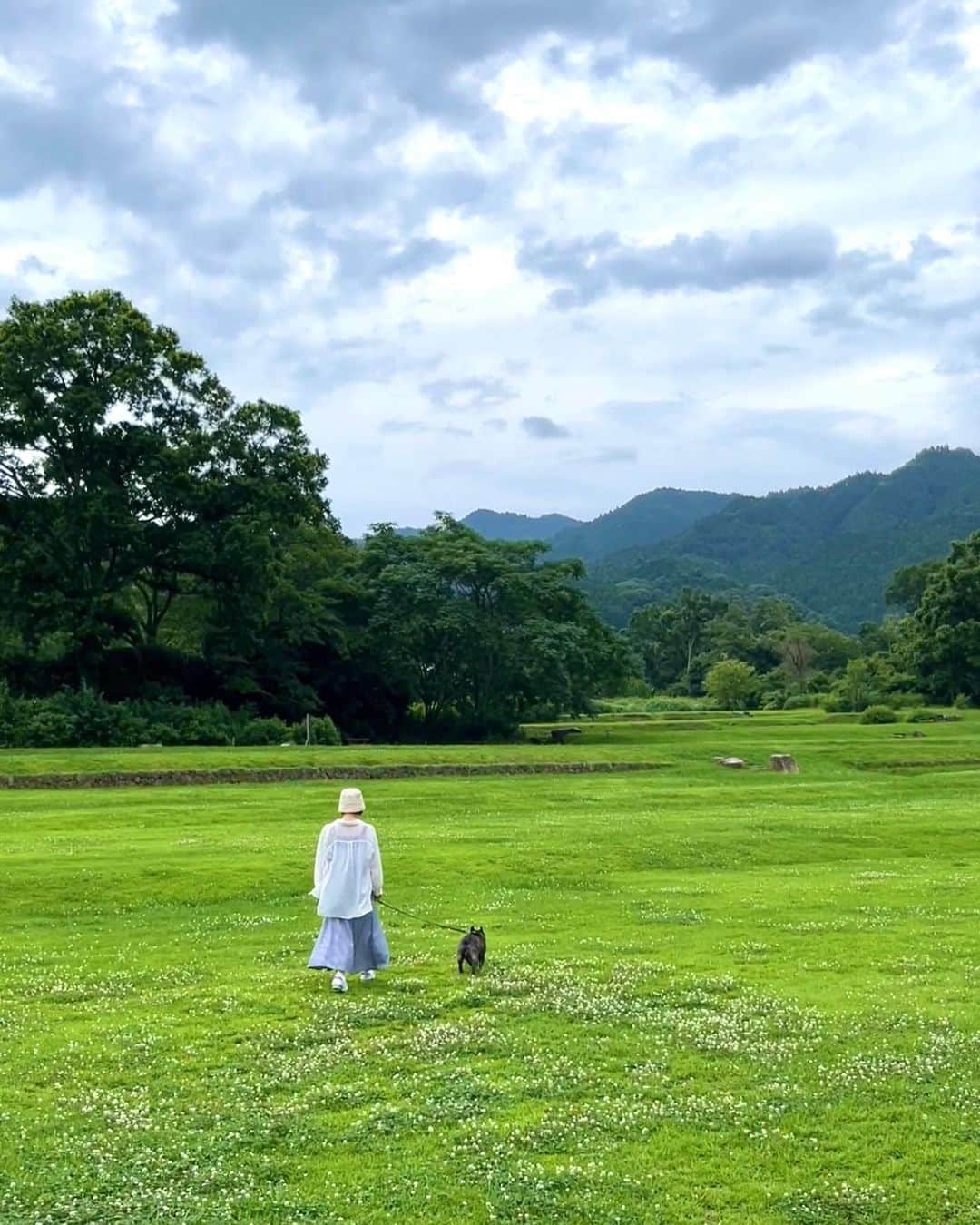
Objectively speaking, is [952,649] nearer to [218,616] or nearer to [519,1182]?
[218,616]

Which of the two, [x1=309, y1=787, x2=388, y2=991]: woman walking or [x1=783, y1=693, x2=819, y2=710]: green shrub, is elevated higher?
[x1=309, y1=787, x2=388, y2=991]: woman walking

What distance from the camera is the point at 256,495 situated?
52.2 m

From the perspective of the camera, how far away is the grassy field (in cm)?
700

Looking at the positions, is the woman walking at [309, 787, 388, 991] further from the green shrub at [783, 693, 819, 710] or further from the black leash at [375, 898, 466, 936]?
the green shrub at [783, 693, 819, 710]

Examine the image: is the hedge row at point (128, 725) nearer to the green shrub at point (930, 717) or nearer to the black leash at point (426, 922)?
the black leash at point (426, 922)

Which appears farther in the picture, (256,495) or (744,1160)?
(256,495)

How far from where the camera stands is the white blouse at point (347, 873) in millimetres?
12539

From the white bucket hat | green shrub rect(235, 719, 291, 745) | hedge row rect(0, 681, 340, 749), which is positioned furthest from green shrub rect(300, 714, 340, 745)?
the white bucket hat

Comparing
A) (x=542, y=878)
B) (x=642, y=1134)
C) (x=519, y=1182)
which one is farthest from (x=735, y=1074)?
(x=542, y=878)

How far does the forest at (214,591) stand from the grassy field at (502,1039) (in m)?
27.1

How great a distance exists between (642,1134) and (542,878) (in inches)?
494

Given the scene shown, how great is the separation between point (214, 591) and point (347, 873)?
41.3 metres

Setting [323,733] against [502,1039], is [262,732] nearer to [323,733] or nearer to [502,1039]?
[323,733]

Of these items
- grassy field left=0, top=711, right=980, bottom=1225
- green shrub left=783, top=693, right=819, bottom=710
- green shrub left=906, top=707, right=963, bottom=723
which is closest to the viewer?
grassy field left=0, top=711, right=980, bottom=1225
